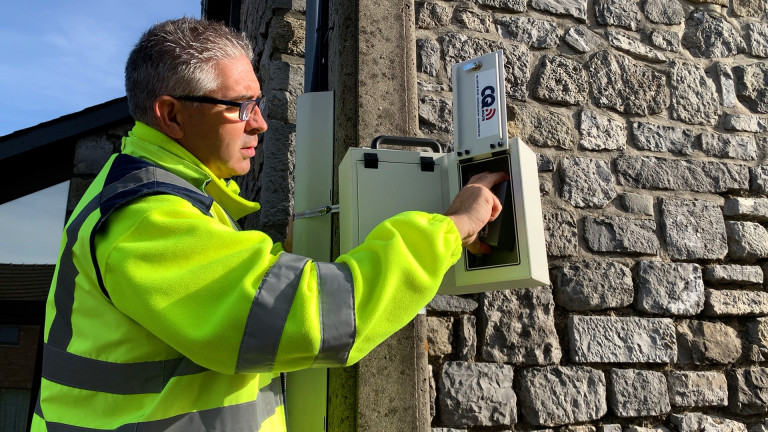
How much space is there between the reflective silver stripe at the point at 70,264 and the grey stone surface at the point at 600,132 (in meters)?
2.19

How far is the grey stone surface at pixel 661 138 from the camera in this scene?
317 cm

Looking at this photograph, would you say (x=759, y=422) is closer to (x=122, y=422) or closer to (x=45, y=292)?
(x=122, y=422)

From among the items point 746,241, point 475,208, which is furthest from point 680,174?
point 475,208

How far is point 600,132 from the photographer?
3111 mm

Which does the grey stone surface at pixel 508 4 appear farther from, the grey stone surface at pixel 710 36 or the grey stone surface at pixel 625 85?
the grey stone surface at pixel 710 36

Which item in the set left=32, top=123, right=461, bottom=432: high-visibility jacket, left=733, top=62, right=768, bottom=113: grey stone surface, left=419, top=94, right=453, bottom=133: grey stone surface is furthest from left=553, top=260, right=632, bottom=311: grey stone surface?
left=32, top=123, right=461, bottom=432: high-visibility jacket

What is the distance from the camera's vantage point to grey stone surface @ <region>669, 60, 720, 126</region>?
3.30 metres

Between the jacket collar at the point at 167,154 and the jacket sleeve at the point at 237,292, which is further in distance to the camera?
the jacket collar at the point at 167,154

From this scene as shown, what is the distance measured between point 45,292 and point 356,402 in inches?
160

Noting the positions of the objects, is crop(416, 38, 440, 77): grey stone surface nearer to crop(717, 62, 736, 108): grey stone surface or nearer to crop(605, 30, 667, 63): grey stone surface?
crop(605, 30, 667, 63): grey stone surface

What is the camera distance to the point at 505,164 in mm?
1658

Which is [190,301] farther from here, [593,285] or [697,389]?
[697,389]

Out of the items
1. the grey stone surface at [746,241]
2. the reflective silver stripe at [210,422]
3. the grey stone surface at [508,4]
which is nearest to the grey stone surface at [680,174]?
the grey stone surface at [746,241]

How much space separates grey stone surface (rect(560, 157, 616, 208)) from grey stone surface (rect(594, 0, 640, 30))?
79 centimetres
